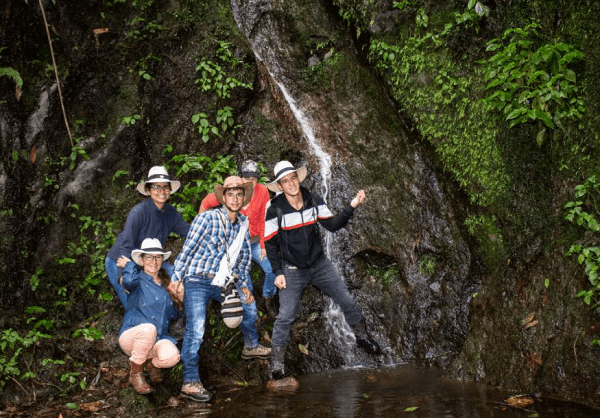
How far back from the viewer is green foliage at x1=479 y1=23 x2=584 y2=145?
20.6ft

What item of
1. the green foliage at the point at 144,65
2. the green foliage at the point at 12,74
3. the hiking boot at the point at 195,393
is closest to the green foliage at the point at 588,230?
the hiking boot at the point at 195,393

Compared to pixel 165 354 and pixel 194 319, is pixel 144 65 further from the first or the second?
pixel 165 354

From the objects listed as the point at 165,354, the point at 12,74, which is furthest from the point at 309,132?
the point at 12,74

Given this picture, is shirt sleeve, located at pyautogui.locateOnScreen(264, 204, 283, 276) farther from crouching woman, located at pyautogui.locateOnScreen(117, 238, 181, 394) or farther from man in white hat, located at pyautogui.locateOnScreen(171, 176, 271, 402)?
crouching woman, located at pyautogui.locateOnScreen(117, 238, 181, 394)

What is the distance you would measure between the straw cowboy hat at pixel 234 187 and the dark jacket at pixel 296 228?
458mm

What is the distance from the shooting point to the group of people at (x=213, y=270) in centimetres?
658

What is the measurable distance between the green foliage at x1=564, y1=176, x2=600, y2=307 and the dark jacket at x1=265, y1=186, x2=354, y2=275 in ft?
8.72

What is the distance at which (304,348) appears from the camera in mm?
8016

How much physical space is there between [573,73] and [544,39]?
0.80 m

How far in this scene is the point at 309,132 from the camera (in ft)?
32.4

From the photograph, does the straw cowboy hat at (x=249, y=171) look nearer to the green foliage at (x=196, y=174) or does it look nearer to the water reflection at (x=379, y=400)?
the green foliage at (x=196, y=174)

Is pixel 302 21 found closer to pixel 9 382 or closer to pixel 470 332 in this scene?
pixel 470 332

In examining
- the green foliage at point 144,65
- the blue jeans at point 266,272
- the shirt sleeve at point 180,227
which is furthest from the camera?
the green foliage at point 144,65

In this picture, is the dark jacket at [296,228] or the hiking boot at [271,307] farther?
the hiking boot at [271,307]
